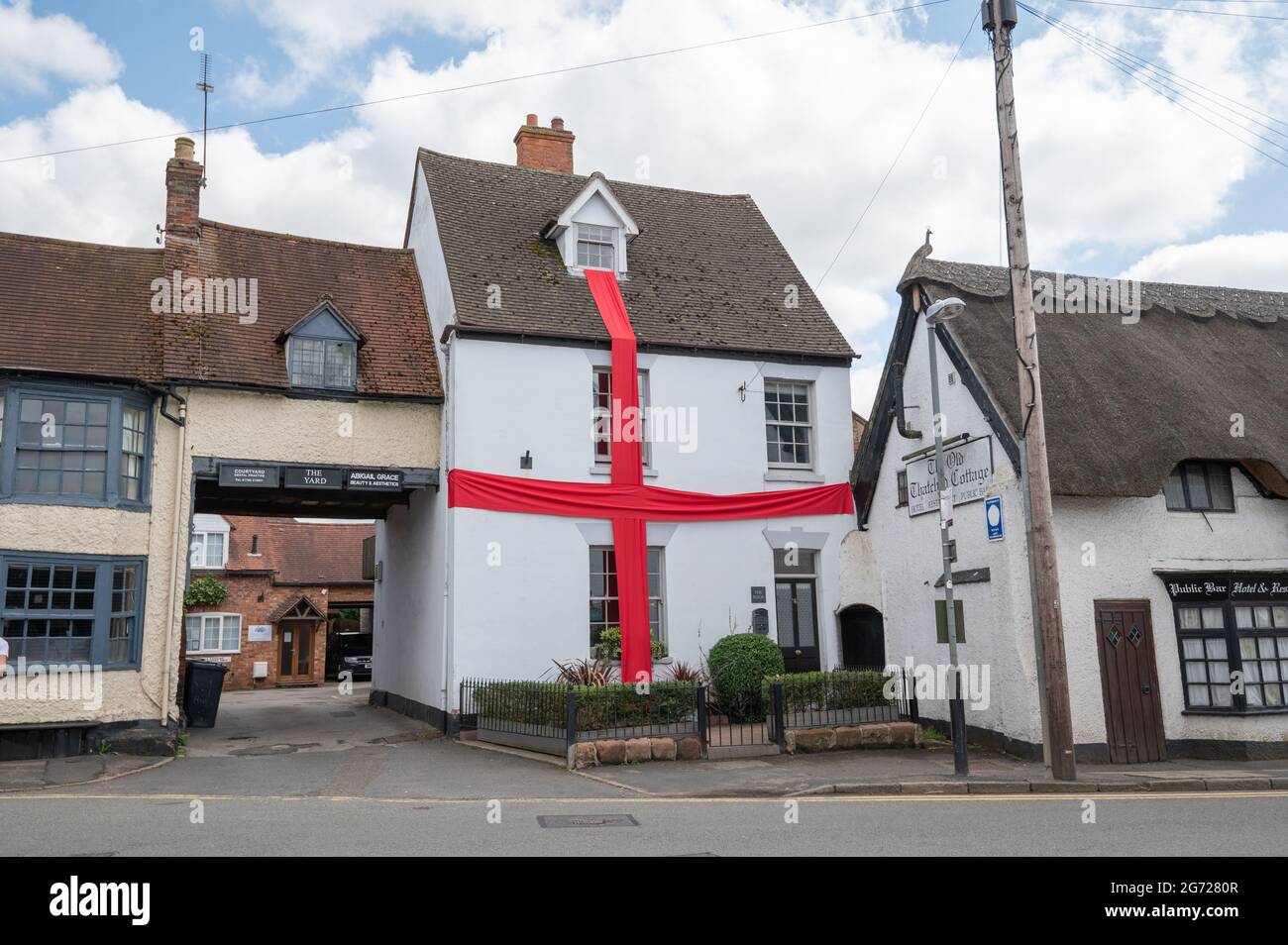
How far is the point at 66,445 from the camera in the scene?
52.6 ft

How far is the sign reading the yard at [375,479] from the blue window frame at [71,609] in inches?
150

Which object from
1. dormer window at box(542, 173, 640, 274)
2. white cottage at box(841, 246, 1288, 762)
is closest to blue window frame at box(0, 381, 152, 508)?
dormer window at box(542, 173, 640, 274)

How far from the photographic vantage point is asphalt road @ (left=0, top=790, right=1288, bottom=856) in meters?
8.49

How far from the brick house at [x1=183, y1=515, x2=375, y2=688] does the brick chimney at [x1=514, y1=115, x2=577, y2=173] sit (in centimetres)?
1672

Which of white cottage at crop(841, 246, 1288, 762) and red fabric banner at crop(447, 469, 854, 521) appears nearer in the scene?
white cottage at crop(841, 246, 1288, 762)

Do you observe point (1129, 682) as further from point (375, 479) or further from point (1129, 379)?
point (375, 479)

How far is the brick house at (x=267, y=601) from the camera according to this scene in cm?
3438

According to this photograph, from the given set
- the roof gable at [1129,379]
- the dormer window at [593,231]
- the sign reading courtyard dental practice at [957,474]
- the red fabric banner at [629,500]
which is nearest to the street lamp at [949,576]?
the sign reading courtyard dental practice at [957,474]

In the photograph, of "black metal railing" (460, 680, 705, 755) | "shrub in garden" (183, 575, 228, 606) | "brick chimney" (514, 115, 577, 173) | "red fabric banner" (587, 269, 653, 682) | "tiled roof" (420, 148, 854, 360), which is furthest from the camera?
"shrub in garden" (183, 575, 228, 606)

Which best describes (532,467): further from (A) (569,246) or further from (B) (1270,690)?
(B) (1270,690)

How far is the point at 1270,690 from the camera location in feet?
51.7

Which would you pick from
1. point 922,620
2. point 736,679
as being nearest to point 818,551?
point 922,620

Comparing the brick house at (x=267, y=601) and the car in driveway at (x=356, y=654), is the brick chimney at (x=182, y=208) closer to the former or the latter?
the brick house at (x=267, y=601)

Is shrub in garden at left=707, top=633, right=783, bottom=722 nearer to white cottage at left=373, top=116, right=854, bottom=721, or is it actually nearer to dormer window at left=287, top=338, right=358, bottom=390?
white cottage at left=373, top=116, right=854, bottom=721
